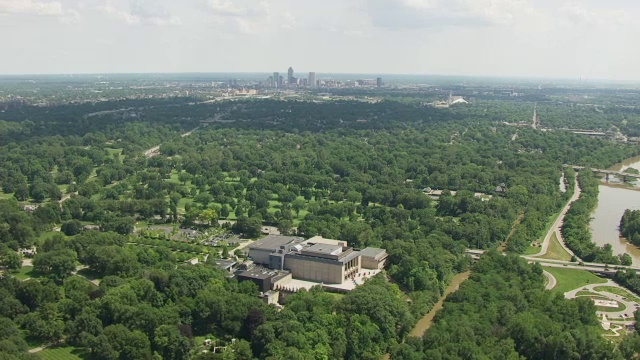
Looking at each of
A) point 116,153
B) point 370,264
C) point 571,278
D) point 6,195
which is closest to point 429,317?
point 370,264

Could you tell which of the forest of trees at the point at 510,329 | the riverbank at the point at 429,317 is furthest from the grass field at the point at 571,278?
the riverbank at the point at 429,317

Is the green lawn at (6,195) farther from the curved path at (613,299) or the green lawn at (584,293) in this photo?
the green lawn at (584,293)

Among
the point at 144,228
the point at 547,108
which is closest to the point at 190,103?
the point at 547,108

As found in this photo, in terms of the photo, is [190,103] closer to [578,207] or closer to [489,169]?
[489,169]

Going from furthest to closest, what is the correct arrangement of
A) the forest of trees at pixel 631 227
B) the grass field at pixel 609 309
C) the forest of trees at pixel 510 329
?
the forest of trees at pixel 631 227, the grass field at pixel 609 309, the forest of trees at pixel 510 329

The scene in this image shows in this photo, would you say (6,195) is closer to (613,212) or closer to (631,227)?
(631,227)

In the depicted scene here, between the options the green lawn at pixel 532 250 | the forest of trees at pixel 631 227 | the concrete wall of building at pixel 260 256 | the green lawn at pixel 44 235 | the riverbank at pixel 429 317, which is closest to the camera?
the riverbank at pixel 429 317

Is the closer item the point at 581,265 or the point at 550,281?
the point at 550,281

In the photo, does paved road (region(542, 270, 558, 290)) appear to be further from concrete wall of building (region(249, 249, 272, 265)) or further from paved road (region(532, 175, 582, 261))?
concrete wall of building (region(249, 249, 272, 265))
